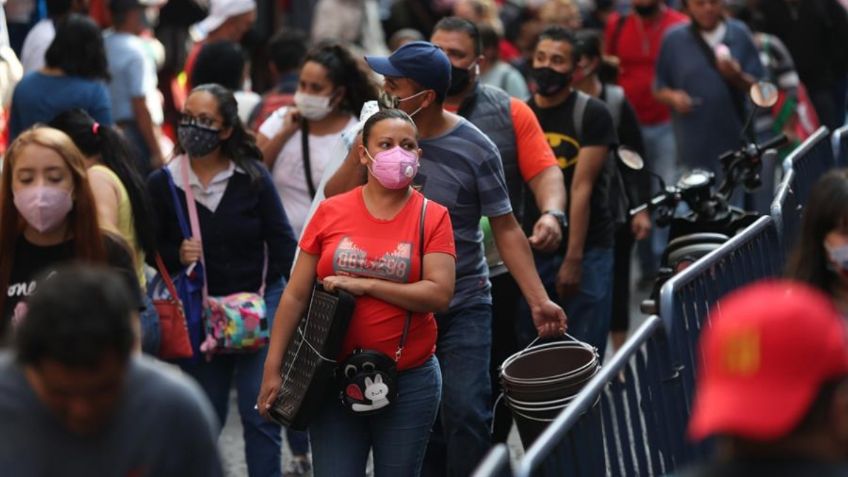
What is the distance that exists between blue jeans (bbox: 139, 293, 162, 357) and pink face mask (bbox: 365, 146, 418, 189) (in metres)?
1.07

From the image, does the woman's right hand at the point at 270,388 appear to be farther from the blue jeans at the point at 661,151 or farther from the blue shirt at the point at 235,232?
the blue jeans at the point at 661,151

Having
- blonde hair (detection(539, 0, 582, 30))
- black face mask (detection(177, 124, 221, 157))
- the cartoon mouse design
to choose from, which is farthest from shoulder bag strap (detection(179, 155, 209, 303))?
blonde hair (detection(539, 0, 582, 30))

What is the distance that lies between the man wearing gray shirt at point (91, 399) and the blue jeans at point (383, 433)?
201 cm

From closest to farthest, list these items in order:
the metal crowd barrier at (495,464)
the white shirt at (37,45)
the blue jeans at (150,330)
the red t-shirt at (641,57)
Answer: the metal crowd barrier at (495,464), the blue jeans at (150,330), the white shirt at (37,45), the red t-shirt at (641,57)

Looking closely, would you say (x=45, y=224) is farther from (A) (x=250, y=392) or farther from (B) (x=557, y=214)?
(B) (x=557, y=214)

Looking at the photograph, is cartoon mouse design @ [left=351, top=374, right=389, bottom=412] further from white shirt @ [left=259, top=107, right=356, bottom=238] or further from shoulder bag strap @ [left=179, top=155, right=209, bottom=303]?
white shirt @ [left=259, top=107, right=356, bottom=238]

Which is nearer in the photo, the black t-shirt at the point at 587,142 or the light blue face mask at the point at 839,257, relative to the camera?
the light blue face mask at the point at 839,257

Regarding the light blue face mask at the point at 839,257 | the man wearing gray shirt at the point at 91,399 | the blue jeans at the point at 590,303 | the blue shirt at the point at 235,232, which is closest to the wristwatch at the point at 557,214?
the blue jeans at the point at 590,303

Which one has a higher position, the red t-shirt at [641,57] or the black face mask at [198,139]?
the black face mask at [198,139]

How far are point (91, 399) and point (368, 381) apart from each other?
2.21m

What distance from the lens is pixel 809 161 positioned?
9.03 meters

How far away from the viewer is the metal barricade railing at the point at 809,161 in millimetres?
8523

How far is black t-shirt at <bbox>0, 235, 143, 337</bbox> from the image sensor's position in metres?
5.74

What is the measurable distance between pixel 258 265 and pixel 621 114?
2.64 m
